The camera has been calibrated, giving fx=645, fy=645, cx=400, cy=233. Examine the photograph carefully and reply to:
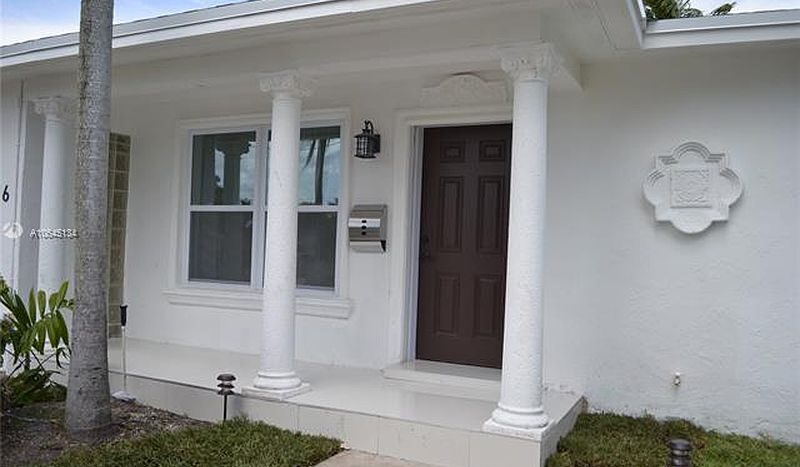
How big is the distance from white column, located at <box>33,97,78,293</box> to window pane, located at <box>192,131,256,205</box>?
1.21 metres

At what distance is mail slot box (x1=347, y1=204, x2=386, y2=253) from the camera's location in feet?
17.8

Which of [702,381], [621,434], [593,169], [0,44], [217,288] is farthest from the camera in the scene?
[217,288]

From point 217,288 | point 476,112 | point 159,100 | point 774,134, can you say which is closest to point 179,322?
point 217,288

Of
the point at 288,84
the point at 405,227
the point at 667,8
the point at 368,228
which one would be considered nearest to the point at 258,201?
the point at 368,228

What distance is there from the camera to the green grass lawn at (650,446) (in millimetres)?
3748

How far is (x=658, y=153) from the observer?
4.61 metres

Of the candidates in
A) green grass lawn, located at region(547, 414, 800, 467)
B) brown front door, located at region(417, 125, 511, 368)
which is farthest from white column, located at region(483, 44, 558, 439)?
brown front door, located at region(417, 125, 511, 368)

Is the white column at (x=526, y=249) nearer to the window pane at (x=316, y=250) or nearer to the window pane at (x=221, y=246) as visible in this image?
the window pane at (x=316, y=250)

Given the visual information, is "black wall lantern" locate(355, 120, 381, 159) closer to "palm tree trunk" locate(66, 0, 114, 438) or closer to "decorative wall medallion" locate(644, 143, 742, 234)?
"palm tree trunk" locate(66, 0, 114, 438)

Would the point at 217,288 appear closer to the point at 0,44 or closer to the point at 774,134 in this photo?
the point at 0,44

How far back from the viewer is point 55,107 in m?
5.83

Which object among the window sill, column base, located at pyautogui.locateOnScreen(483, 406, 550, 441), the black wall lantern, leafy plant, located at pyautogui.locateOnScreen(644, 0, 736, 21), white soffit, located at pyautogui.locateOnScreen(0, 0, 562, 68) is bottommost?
column base, located at pyautogui.locateOnScreen(483, 406, 550, 441)

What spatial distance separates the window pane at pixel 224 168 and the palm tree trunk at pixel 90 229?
2.19 m

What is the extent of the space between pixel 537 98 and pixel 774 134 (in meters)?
1.83
